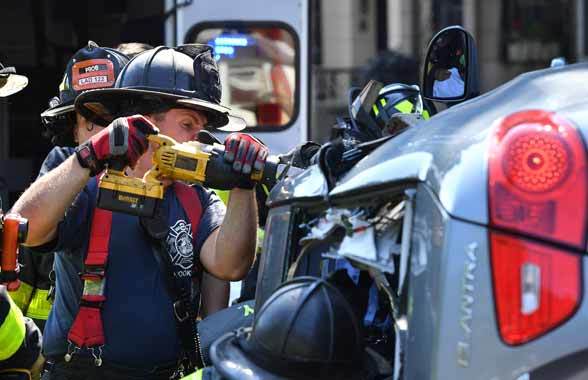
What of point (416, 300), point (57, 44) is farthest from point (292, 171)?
point (57, 44)

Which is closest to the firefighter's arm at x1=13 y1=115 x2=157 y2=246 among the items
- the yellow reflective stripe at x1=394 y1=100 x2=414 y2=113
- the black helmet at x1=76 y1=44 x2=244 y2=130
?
the black helmet at x1=76 y1=44 x2=244 y2=130

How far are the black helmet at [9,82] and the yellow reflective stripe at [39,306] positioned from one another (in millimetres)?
998

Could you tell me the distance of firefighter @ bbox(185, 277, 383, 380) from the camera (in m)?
2.36

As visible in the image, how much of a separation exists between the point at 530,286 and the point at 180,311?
5.73ft

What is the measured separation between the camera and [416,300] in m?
2.19

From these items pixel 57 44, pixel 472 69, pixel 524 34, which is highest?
pixel 472 69

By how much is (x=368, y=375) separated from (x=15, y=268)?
1063mm

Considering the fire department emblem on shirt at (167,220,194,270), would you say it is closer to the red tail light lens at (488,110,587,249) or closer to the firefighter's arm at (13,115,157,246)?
the firefighter's arm at (13,115,157,246)

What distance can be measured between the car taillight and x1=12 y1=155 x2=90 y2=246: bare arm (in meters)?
1.60

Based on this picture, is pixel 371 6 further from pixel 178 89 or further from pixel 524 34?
pixel 178 89

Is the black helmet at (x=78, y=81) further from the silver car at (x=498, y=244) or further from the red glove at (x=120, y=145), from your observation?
the silver car at (x=498, y=244)

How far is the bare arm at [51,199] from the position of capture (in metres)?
3.30

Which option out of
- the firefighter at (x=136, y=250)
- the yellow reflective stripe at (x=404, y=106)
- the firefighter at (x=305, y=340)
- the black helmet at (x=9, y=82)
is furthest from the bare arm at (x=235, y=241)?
the yellow reflective stripe at (x=404, y=106)

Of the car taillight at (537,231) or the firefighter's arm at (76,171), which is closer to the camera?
the car taillight at (537,231)
